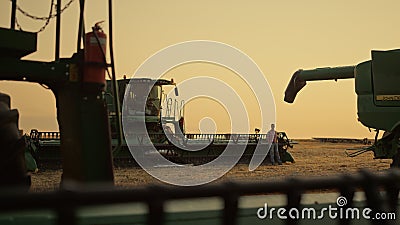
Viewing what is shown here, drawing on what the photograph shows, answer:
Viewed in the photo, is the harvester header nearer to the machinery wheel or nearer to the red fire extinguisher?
the red fire extinguisher

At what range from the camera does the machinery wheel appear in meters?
3.89

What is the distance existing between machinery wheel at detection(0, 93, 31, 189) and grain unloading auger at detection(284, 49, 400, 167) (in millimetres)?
10979

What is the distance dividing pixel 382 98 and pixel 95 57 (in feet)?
33.6

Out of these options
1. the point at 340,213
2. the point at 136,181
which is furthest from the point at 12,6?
the point at 136,181

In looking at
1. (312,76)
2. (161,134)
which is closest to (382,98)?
(312,76)

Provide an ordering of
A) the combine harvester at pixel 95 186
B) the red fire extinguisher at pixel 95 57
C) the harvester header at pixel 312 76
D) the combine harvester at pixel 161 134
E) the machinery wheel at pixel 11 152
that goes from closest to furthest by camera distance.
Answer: the combine harvester at pixel 95 186
the machinery wheel at pixel 11 152
the red fire extinguisher at pixel 95 57
the harvester header at pixel 312 76
the combine harvester at pixel 161 134

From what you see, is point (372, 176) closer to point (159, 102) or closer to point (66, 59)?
point (66, 59)

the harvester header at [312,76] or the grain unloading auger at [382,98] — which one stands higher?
the harvester header at [312,76]

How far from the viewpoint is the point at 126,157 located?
1834 centimetres

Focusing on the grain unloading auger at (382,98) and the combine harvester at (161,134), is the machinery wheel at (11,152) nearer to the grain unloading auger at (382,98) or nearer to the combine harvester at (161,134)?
the grain unloading auger at (382,98)

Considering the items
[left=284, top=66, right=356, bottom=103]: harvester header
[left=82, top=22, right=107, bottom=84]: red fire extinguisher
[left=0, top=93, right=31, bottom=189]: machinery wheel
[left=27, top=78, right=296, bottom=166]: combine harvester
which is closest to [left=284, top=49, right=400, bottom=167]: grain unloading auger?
[left=284, top=66, right=356, bottom=103]: harvester header

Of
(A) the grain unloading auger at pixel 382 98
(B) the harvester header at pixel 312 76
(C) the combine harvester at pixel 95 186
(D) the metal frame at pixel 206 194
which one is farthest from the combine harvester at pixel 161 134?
(D) the metal frame at pixel 206 194

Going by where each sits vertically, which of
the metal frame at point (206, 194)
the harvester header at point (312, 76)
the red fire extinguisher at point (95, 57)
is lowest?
the metal frame at point (206, 194)

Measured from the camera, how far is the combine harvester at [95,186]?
5.24ft
